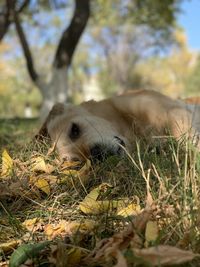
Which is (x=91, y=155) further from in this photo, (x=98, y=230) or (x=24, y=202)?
(x=98, y=230)

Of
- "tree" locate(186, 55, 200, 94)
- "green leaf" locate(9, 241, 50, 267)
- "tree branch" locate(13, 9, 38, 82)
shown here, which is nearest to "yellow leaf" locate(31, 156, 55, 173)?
"green leaf" locate(9, 241, 50, 267)

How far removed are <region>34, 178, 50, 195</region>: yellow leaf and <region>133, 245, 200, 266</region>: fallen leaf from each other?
1.08 meters

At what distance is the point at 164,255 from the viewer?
1238 mm

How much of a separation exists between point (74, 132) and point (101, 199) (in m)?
1.54

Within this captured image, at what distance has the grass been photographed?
148 centimetres

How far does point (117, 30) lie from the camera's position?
39.9 metres

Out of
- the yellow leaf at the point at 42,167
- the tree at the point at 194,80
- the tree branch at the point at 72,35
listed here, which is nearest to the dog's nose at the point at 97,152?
the yellow leaf at the point at 42,167

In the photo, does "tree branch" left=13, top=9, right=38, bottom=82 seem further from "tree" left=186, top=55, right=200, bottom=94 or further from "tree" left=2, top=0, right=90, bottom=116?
"tree" left=186, top=55, right=200, bottom=94

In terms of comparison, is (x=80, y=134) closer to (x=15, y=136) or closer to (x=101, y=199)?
(x=101, y=199)

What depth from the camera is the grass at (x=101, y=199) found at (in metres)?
1.48

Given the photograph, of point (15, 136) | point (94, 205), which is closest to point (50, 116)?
point (15, 136)

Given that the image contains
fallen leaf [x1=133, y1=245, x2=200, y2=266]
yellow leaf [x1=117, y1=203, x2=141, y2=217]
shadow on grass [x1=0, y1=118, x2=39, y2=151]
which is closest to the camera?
fallen leaf [x1=133, y1=245, x2=200, y2=266]

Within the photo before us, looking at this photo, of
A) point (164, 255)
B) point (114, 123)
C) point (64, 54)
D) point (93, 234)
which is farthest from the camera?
point (64, 54)

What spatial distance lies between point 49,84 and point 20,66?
36.9 meters
